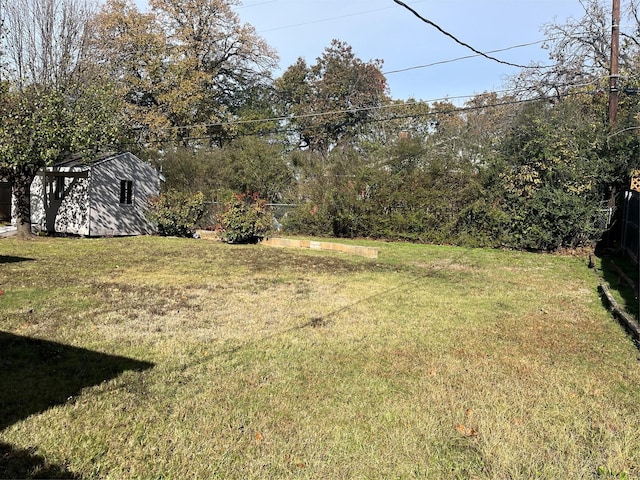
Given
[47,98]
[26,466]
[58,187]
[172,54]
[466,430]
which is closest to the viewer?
[26,466]

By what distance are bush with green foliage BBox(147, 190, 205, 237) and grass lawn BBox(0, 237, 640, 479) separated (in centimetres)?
864

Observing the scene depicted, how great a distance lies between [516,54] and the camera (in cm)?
1277

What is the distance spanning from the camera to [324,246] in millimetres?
12805

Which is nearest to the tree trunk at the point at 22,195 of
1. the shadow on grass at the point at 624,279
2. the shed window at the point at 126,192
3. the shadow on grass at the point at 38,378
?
the shed window at the point at 126,192

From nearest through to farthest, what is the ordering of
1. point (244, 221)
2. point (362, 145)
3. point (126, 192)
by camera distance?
point (244, 221), point (126, 192), point (362, 145)

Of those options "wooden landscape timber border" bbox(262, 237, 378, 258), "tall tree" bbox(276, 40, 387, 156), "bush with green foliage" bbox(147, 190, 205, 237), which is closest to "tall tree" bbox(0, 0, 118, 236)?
"bush with green foliage" bbox(147, 190, 205, 237)

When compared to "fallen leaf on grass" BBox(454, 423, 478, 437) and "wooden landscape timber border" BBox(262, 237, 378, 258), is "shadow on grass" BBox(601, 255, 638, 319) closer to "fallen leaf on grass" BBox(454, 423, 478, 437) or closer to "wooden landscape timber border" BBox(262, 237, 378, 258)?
"fallen leaf on grass" BBox(454, 423, 478, 437)

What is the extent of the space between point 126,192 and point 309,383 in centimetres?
1481

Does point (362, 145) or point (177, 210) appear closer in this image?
point (177, 210)

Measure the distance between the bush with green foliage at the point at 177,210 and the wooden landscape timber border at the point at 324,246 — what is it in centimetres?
330

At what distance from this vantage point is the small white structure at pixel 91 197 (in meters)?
14.9

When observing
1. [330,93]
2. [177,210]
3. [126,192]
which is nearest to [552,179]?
[177,210]

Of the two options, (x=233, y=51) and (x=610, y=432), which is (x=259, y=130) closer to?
(x=233, y=51)

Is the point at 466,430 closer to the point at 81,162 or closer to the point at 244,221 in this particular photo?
the point at 244,221
